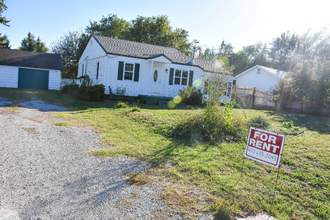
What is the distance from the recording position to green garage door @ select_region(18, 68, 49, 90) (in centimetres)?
2202

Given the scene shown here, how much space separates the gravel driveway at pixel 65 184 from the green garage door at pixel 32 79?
723 inches

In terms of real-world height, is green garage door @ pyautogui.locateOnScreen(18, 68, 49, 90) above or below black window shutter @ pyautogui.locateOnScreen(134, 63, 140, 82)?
below

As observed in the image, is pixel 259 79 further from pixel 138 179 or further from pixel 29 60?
pixel 138 179

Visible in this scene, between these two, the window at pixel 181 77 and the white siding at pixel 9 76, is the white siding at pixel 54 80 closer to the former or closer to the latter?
the white siding at pixel 9 76

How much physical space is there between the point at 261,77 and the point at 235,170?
27490mm

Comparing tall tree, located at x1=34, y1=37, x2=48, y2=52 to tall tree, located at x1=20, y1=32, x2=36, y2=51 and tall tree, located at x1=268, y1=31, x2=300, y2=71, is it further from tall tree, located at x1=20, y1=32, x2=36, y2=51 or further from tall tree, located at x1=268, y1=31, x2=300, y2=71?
tall tree, located at x1=268, y1=31, x2=300, y2=71

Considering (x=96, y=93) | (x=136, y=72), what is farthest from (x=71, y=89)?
(x=136, y=72)

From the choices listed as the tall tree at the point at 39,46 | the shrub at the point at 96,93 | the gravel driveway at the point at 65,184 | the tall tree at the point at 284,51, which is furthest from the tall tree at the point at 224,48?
the gravel driveway at the point at 65,184

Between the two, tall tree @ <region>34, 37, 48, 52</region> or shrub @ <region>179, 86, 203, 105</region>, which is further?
tall tree @ <region>34, 37, 48, 52</region>

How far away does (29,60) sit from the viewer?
2264 cm

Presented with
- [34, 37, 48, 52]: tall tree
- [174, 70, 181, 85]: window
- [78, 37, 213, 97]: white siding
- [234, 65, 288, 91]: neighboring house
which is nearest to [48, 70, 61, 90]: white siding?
[78, 37, 213, 97]: white siding

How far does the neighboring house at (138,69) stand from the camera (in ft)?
52.9

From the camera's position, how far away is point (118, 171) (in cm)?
450

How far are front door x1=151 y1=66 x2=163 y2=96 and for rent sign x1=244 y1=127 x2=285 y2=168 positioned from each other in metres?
13.8
